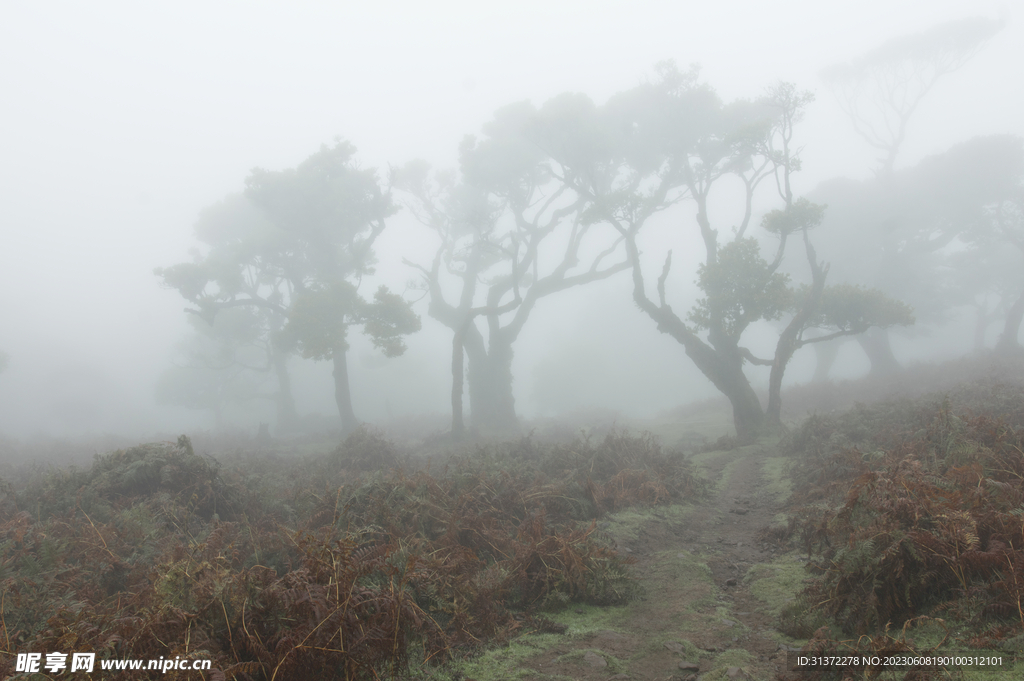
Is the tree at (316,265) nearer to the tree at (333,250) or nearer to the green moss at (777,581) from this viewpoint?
the tree at (333,250)

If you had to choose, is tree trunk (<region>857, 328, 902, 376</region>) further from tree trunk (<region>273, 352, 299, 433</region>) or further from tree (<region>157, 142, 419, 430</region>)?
tree trunk (<region>273, 352, 299, 433</region>)

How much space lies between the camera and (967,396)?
444 inches

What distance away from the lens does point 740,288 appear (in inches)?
694

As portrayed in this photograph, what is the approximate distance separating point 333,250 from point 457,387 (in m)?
11.4

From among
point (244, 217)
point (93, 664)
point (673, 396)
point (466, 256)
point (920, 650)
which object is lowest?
point (673, 396)

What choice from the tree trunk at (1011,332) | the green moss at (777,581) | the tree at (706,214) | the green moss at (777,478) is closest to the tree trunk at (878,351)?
the tree trunk at (1011,332)

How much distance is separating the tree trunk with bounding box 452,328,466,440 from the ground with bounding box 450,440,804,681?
44.7 feet

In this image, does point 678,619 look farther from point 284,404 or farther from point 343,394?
point 284,404

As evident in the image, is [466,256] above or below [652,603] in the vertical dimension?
above

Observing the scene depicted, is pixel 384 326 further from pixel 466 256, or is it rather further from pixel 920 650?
pixel 920 650

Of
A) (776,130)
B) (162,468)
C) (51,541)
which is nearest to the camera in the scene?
(51,541)

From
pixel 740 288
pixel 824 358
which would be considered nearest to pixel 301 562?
pixel 740 288

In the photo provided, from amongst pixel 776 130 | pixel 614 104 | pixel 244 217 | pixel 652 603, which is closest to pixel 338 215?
pixel 244 217

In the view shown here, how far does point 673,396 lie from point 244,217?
165ft
